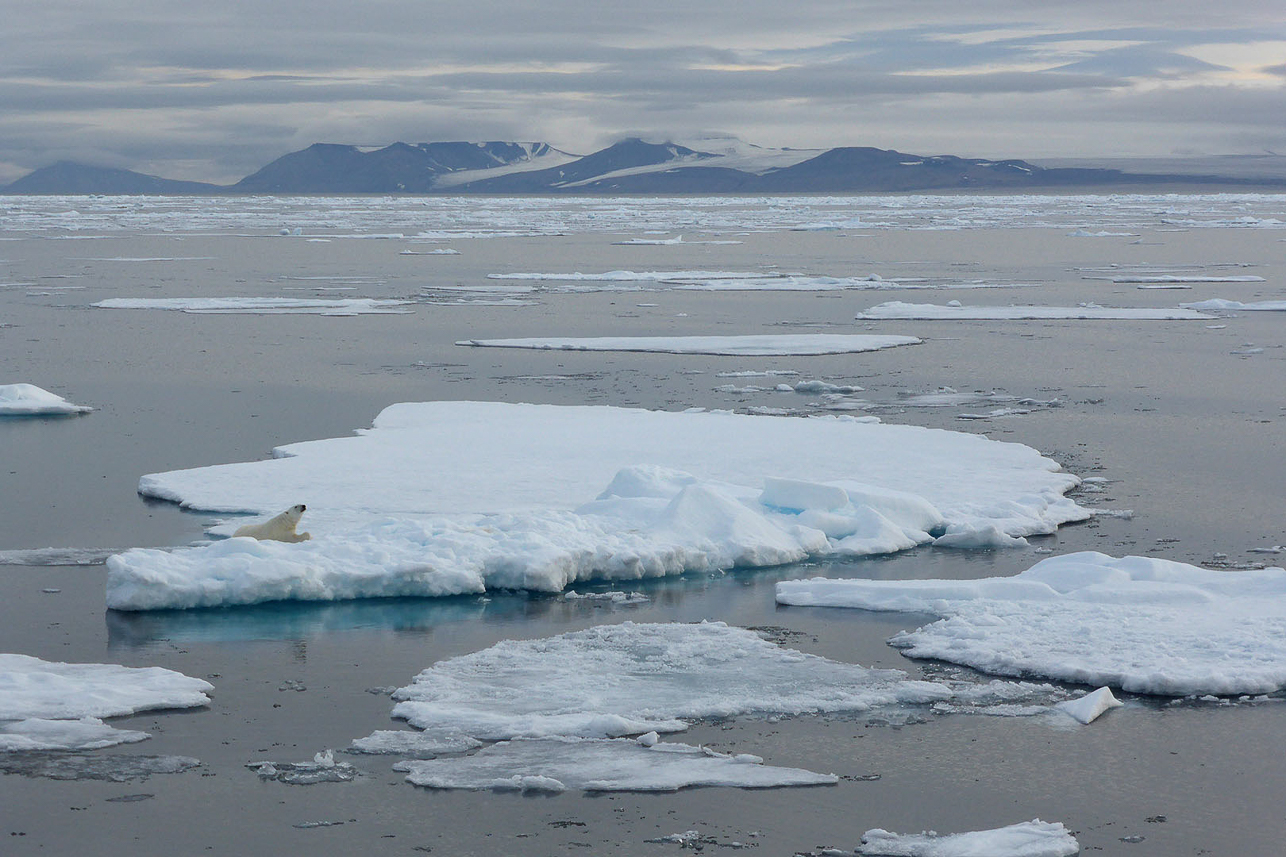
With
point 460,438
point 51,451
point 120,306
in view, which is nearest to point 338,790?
point 460,438

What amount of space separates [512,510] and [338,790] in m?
3.72

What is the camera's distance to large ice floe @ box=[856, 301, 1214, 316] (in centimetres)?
2066

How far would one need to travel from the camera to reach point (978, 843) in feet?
14.2

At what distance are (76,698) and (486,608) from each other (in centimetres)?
204

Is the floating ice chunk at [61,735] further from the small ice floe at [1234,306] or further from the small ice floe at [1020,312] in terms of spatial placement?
the small ice floe at [1234,306]

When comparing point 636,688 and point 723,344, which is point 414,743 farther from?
point 723,344

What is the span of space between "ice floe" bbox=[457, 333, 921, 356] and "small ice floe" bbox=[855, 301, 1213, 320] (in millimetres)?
2775

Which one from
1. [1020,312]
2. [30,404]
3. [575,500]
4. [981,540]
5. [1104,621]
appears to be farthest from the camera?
[1020,312]

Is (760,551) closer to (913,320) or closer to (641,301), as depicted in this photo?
(913,320)

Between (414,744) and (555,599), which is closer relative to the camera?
(414,744)

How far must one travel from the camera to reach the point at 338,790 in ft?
15.5

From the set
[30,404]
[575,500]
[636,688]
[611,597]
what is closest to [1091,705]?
[636,688]

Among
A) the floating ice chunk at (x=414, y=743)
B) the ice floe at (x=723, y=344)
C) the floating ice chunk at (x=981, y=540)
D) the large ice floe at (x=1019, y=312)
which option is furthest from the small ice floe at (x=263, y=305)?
the floating ice chunk at (x=414, y=743)

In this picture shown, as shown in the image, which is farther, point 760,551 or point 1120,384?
point 1120,384
